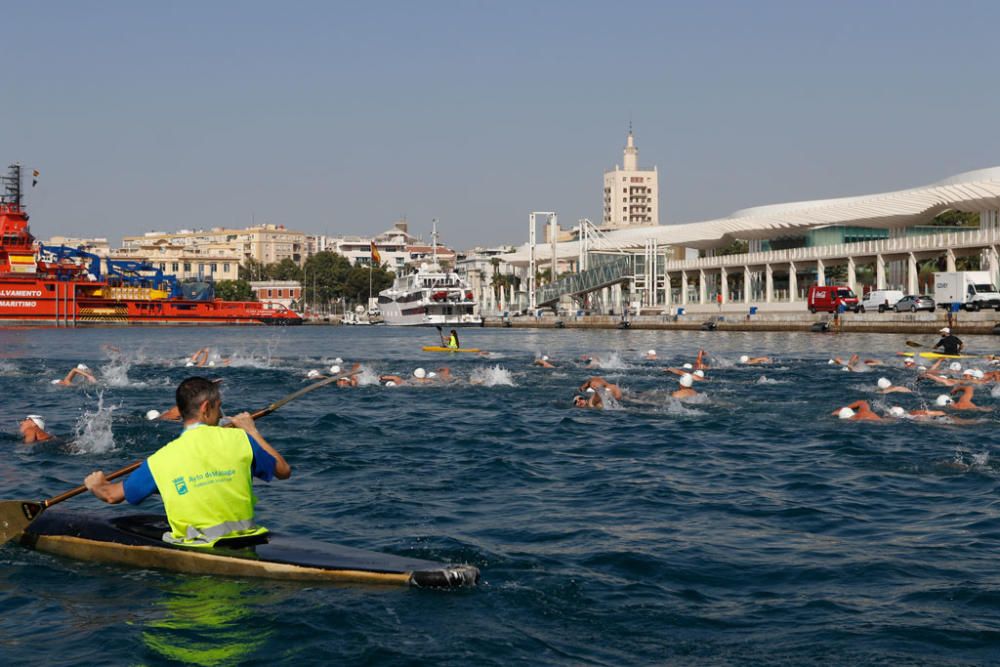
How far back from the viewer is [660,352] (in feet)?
155

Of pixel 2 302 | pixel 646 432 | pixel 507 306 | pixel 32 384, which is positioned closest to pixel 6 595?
pixel 646 432

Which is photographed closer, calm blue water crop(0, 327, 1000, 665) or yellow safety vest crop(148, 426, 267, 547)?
calm blue water crop(0, 327, 1000, 665)

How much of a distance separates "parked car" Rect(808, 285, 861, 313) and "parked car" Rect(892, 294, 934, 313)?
705 cm

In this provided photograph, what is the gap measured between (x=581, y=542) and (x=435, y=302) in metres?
97.8

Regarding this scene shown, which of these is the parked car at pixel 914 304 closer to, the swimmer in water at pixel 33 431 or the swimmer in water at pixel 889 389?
the swimmer in water at pixel 889 389

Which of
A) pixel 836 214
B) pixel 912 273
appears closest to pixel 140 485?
pixel 912 273

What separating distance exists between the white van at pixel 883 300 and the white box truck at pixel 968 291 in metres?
4.53

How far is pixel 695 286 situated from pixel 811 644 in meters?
103

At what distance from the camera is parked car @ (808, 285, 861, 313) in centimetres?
7069

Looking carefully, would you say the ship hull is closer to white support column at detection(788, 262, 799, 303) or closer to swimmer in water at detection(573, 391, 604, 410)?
white support column at detection(788, 262, 799, 303)

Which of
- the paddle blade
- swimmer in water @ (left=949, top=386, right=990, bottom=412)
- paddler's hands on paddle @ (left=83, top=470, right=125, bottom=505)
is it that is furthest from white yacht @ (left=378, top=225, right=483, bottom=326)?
paddler's hands on paddle @ (left=83, top=470, right=125, bottom=505)

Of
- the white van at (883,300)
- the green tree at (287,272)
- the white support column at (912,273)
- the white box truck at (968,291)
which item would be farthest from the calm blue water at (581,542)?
the green tree at (287,272)

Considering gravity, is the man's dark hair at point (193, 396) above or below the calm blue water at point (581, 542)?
above

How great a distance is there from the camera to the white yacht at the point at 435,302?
352 ft
